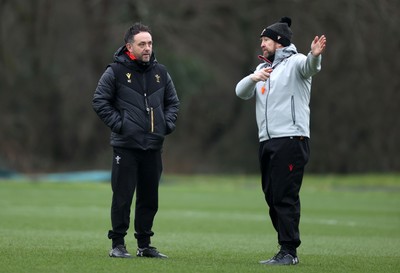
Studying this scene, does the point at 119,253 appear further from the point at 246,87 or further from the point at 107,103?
the point at 246,87

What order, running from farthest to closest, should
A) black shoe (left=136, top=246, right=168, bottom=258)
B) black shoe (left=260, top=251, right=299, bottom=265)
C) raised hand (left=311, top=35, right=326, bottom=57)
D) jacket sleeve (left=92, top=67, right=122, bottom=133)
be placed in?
black shoe (left=136, top=246, right=168, bottom=258)
jacket sleeve (left=92, top=67, right=122, bottom=133)
black shoe (left=260, top=251, right=299, bottom=265)
raised hand (left=311, top=35, right=326, bottom=57)

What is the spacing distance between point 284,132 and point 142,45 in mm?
1652

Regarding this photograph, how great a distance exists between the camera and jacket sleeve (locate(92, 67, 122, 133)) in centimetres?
1002

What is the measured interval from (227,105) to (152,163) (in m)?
34.8

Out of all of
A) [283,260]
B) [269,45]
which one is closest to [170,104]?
[269,45]

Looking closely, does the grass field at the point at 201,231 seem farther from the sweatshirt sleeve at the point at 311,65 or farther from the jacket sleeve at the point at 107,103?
the sweatshirt sleeve at the point at 311,65

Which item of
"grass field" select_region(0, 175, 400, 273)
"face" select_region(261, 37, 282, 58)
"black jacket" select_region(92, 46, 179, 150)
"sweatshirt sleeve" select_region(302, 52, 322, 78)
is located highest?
"face" select_region(261, 37, 282, 58)

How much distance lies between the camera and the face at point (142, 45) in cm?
1011

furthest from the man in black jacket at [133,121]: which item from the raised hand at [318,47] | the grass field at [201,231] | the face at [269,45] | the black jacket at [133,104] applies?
the raised hand at [318,47]

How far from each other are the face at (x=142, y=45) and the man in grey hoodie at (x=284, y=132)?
3.32ft

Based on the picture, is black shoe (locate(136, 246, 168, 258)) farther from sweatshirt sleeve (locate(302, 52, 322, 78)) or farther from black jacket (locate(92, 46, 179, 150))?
sweatshirt sleeve (locate(302, 52, 322, 78))

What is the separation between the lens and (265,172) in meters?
10.1

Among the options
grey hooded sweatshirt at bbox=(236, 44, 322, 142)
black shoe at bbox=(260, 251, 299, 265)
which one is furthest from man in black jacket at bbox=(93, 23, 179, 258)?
black shoe at bbox=(260, 251, 299, 265)

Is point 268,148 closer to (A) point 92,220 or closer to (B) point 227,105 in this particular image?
(A) point 92,220
